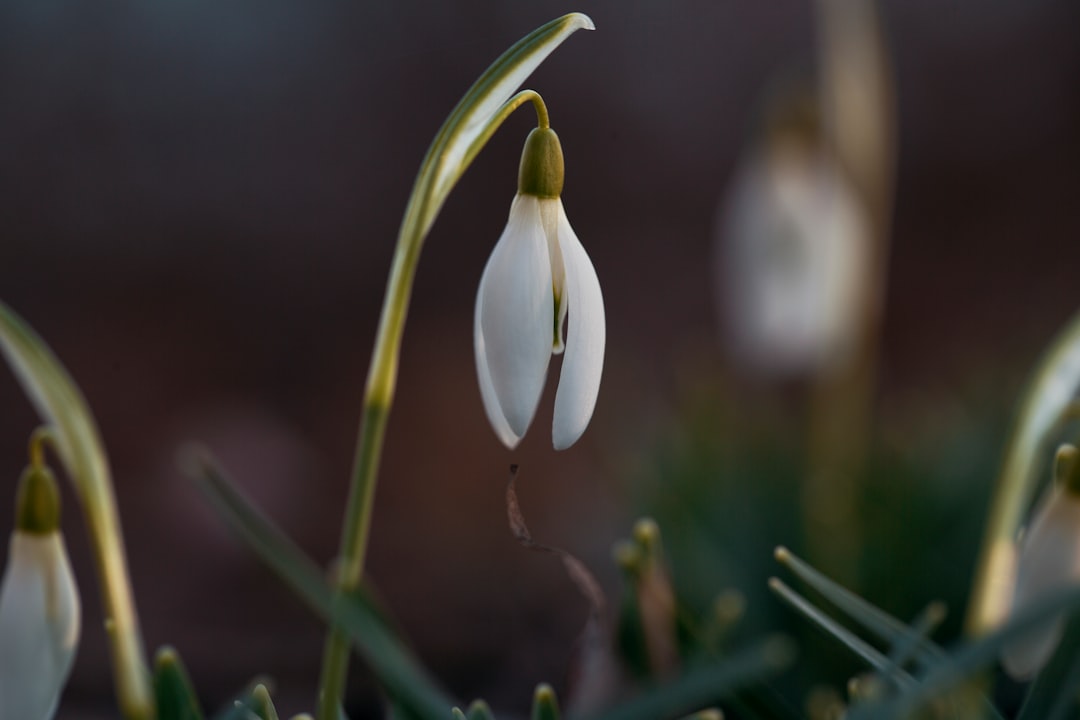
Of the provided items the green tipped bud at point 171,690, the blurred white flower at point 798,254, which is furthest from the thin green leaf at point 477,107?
the blurred white flower at point 798,254

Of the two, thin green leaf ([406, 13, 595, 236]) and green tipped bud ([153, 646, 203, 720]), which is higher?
thin green leaf ([406, 13, 595, 236])

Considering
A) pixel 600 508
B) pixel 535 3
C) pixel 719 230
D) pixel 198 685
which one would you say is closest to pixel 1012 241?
pixel 719 230

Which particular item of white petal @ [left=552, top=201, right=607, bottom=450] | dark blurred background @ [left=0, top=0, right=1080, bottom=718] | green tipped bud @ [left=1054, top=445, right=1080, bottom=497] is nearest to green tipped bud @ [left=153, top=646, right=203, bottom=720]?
white petal @ [left=552, top=201, right=607, bottom=450]

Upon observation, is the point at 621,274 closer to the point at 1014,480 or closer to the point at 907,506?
the point at 907,506

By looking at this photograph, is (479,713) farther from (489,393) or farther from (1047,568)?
(1047,568)

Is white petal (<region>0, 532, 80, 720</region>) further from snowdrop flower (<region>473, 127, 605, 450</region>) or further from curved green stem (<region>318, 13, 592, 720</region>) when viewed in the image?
snowdrop flower (<region>473, 127, 605, 450</region>)

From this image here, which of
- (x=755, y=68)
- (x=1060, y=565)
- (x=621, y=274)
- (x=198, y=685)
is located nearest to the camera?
(x=1060, y=565)
